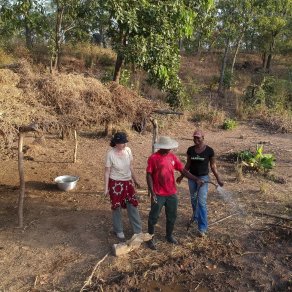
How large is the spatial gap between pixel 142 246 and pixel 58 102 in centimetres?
248

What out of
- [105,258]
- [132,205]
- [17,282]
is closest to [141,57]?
[132,205]

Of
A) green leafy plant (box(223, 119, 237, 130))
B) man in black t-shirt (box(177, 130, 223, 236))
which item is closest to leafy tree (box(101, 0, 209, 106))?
man in black t-shirt (box(177, 130, 223, 236))

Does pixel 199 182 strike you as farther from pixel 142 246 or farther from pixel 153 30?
pixel 153 30

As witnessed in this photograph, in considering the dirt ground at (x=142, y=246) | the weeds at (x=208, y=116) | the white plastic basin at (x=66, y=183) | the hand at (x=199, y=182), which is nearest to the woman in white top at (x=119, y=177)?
the dirt ground at (x=142, y=246)

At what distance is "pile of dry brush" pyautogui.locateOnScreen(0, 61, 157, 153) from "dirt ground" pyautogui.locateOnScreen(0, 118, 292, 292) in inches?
60.3

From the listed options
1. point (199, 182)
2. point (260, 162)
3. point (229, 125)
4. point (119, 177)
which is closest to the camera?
point (119, 177)

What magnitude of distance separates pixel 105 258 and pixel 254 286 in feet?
6.32

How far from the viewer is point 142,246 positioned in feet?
16.7

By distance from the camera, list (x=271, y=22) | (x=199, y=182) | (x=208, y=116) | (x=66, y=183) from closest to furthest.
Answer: (x=199, y=182), (x=66, y=183), (x=208, y=116), (x=271, y=22)

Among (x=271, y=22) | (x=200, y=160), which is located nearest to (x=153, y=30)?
(x=200, y=160)

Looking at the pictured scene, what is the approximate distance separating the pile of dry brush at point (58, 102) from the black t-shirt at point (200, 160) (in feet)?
5.65

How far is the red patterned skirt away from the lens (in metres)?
4.84

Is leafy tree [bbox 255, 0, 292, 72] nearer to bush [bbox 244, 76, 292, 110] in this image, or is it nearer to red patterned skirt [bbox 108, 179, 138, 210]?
bush [bbox 244, 76, 292, 110]

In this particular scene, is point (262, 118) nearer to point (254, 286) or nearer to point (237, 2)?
point (237, 2)
